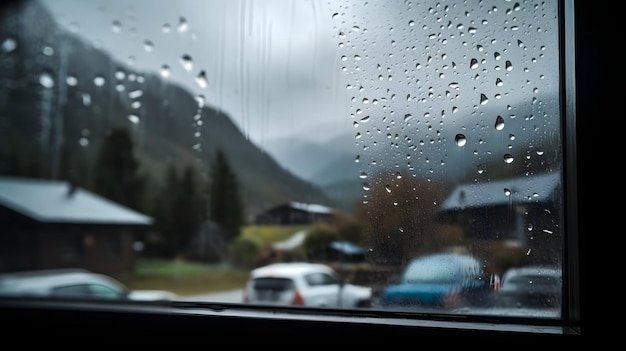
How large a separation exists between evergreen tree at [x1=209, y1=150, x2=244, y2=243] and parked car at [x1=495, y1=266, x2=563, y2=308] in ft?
2.28

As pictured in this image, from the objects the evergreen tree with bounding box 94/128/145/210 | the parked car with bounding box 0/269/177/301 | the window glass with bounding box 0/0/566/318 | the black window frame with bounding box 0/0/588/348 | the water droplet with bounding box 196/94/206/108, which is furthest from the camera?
the evergreen tree with bounding box 94/128/145/210

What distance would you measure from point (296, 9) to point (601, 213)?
28.3 inches

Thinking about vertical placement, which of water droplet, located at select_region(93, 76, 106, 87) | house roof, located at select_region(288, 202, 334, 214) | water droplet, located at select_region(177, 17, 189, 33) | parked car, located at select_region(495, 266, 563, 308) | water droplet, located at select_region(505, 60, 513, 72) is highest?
water droplet, located at select_region(177, 17, 189, 33)

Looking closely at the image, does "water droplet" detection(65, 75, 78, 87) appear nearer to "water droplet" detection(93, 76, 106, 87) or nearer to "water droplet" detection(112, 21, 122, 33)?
"water droplet" detection(93, 76, 106, 87)

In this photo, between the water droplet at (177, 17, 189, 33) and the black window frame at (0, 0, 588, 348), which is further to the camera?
the water droplet at (177, 17, 189, 33)

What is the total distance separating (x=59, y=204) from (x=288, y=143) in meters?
0.97

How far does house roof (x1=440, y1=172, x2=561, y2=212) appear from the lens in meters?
0.82

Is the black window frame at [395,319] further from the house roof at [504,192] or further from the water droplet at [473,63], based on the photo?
the water droplet at [473,63]

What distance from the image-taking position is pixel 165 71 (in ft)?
4.19

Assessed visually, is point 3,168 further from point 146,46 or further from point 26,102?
point 146,46

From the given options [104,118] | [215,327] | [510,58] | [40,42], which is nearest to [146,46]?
[104,118]

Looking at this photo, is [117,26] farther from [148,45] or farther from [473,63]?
[473,63]

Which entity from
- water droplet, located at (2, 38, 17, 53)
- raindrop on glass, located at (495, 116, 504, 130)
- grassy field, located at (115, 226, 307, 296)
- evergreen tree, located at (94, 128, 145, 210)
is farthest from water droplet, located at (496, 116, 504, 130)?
water droplet, located at (2, 38, 17, 53)

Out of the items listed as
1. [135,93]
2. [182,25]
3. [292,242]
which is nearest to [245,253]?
[292,242]
